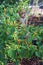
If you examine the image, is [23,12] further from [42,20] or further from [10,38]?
[10,38]

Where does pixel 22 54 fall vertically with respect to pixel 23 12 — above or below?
below

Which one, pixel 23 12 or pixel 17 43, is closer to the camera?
pixel 17 43

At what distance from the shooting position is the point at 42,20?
4145 millimetres

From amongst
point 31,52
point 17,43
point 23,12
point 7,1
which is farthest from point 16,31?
point 7,1

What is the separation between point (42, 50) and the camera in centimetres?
272

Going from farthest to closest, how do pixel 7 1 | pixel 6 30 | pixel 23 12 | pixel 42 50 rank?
pixel 7 1 → pixel 23 12 → pixel 6 30 → pixel 42 50

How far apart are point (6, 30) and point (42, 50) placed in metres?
0.54

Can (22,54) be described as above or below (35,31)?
below

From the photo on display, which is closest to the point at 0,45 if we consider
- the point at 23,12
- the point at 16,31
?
the point at 16,31

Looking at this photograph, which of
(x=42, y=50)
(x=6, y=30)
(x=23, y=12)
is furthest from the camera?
(x=23, y=12)

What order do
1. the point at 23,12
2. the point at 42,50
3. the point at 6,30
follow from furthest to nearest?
the point at 23,12 < the point at 6,30 < the point at 42,50

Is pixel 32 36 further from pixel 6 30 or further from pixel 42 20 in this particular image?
pixel 42 20

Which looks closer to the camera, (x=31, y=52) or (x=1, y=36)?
(x=31, y=52)

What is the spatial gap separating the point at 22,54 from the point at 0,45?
0.36 metres
